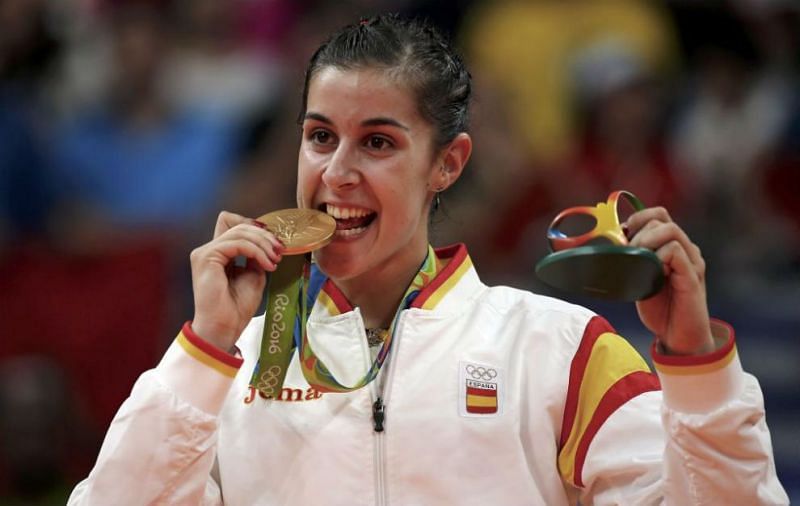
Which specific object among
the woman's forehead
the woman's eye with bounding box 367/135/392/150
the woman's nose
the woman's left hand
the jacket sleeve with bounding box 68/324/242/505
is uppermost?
the woman's forehead

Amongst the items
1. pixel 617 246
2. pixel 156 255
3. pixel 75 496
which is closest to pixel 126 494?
pixel 75 496

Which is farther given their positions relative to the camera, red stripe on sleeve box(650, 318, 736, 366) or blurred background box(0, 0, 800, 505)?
blurred background box(0, 0, 800, 505)

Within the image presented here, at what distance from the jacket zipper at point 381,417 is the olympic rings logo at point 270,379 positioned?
8.4 inches

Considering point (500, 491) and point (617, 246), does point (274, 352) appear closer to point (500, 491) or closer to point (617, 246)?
point (500, 491)

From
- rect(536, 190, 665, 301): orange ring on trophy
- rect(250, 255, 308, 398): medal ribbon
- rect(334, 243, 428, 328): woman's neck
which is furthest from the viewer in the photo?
rect(334, 243, 428, 328): woman's neck

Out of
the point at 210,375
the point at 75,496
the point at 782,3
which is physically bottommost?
the point at 75,496

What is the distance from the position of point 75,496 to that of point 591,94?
4.14 metres

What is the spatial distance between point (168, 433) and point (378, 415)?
1.55ft

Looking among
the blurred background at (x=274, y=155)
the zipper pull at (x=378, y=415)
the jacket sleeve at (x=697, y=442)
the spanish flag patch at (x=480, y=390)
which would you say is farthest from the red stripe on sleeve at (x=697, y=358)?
the blurred background at (x=274, y=155)

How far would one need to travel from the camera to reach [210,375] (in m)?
2.87

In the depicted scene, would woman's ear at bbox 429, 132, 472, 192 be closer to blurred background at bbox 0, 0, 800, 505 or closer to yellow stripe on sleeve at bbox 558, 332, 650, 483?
yellow stripe on sleeve at bbox 558, 332, 650, 483

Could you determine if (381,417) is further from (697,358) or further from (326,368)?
(697,358)

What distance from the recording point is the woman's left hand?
2.65 metres

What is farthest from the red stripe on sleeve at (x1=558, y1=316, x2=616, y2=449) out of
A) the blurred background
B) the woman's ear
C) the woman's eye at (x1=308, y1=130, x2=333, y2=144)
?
the blurred background
